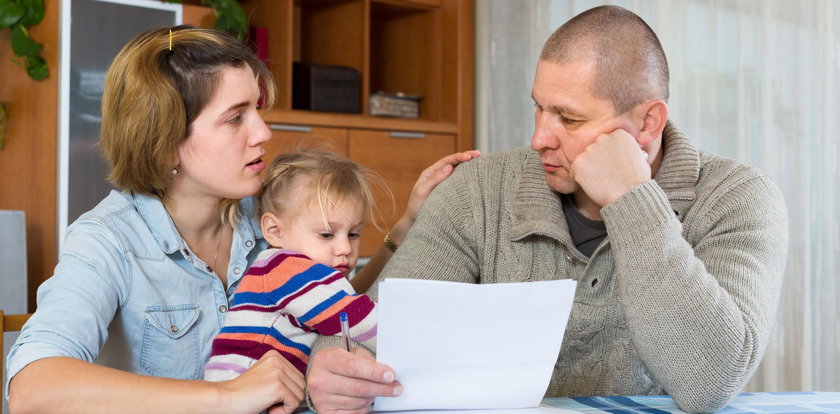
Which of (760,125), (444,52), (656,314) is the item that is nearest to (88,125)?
(444,52)

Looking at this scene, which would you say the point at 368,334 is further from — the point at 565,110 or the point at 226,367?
the point at 565,110

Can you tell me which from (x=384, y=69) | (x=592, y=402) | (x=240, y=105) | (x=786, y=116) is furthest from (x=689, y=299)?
(x=384, y=69)

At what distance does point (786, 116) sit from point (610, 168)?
1728 mm

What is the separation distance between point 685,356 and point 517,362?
11.1 inches

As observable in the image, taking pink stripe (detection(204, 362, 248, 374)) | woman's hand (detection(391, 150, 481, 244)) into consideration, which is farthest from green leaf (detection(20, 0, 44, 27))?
pink stripe (detection(204, 362, 248, 374))

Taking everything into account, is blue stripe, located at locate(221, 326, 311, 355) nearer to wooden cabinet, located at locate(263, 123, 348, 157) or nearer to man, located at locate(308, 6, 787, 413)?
man, located at locate(308, 6, 787, 413)

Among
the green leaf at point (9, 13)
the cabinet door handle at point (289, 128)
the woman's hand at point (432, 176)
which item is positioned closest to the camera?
the woman's hand at point (432, 176)

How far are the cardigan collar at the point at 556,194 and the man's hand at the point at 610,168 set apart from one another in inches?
5.8

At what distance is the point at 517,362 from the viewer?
1.15m

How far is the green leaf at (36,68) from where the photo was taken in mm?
3168

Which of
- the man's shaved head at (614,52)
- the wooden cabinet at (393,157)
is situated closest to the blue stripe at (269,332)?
the man's shaved head at (614,52)

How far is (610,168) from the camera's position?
1.44m

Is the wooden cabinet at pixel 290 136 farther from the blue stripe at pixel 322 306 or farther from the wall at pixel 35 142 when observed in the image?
the blue stripe at pixel 322 306

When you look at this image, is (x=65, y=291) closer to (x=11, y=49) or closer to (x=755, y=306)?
(x=755, y=306)
